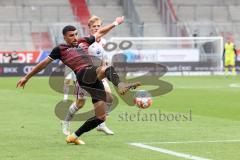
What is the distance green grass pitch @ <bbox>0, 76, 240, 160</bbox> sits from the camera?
11.2 m

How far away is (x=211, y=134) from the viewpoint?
45.0 feet

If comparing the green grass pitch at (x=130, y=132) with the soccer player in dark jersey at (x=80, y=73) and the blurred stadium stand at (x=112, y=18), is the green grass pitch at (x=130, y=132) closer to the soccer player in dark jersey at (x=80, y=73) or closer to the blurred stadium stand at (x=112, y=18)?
→ the soccer player in dark jersey at (x=80, y=73)

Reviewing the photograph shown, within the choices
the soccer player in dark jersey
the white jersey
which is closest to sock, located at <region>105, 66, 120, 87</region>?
the soccer player in dark jersey

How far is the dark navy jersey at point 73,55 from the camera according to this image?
12359mm

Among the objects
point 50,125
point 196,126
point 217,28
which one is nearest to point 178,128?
point 196,126

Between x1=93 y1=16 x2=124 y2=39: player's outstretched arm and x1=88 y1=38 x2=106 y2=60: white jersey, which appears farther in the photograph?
x1=88 y1=38 x2=106 y2=60: white jersey

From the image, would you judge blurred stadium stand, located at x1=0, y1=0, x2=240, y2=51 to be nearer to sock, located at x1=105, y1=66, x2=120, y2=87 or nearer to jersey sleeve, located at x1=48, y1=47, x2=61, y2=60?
jersey sleeve, located at x1=48, y1=47, x2=61, y2=60

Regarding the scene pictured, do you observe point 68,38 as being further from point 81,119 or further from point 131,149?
point 81,119

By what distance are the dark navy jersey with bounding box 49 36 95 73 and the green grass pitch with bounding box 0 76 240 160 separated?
140 centimetres

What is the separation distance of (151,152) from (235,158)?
140 centimetres

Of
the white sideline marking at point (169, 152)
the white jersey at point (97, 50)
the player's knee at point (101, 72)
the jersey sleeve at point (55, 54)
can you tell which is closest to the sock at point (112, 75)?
the player's knee at point (101, 72)

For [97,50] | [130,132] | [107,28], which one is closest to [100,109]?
[107,28]

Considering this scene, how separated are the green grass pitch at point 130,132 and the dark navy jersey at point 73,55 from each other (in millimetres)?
1405

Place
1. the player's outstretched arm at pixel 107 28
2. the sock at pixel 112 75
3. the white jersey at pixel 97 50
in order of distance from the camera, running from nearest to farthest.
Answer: the sock at pixel 112 75, the player's outstretched arm at pixel 107 28, the white jersey at pixel 97 50
